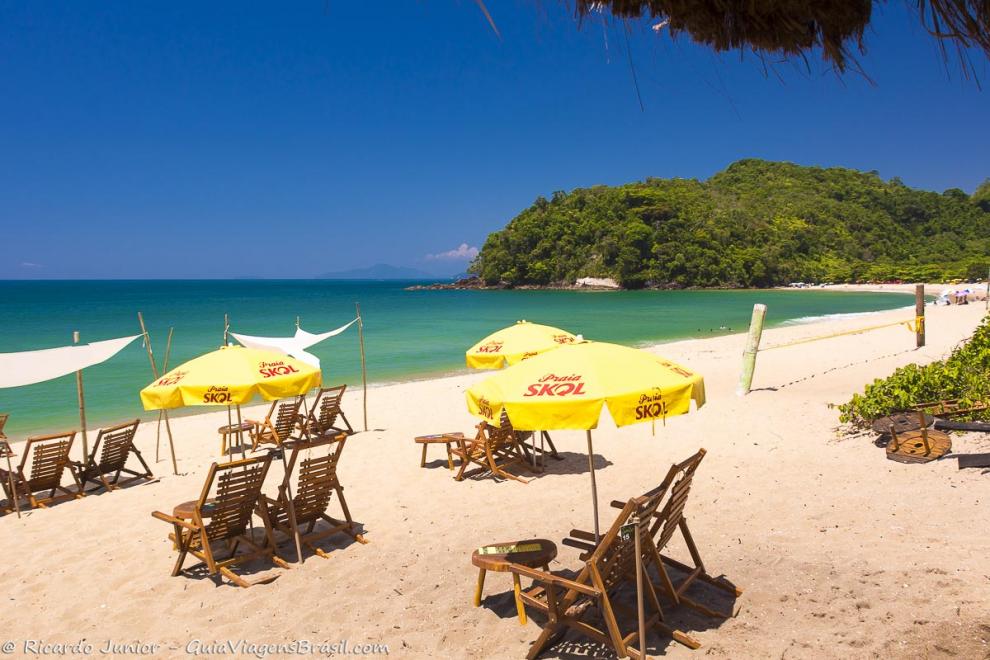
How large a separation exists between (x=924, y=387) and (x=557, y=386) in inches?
235

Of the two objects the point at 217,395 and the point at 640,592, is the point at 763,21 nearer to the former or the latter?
the point at 640,592

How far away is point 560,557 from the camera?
4559 mm

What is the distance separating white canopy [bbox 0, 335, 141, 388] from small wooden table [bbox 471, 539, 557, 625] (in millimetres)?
5136

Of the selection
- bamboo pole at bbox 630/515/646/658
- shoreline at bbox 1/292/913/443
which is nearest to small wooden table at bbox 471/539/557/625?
bamboo pole at bbox 630/515/646/658

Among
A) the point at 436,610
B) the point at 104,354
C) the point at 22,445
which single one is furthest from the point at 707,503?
the point at 22,445

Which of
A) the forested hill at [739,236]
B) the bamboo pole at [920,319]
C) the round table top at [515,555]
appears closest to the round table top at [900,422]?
the round table top at [515,555]

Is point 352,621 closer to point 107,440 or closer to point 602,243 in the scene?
point 107,440

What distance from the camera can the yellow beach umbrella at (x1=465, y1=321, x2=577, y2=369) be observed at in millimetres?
6754

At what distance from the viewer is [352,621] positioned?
3779mm

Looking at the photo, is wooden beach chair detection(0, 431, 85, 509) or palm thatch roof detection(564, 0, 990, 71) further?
wooden beach chair detection(0, 431, 85, 509)

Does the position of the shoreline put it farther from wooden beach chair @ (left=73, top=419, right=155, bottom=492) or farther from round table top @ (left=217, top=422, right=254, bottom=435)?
wooden beach chair @ (left=73, top=419, right=155, bottom=492)

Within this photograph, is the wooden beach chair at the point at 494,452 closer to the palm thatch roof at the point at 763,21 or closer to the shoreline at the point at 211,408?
the palm thatch roof at the point at 763,21

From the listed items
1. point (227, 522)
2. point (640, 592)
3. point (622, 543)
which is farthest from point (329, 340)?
point (640, 592)

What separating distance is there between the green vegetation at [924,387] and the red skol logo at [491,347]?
4118 millimetres
